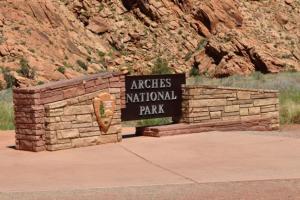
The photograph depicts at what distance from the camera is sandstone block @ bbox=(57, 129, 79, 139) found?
1283 centimetres

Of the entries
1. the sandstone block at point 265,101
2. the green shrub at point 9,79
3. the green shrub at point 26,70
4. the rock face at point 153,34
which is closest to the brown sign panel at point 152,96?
the sandstone block at point 265,101

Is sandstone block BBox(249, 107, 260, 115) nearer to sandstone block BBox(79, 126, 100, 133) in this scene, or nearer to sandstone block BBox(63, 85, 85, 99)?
sandstone block BBox(79, 126, 100, 133)

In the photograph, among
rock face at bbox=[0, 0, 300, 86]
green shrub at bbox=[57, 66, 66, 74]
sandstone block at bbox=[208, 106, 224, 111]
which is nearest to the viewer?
sandstone block at bbox=[208, 106, 224, 111]

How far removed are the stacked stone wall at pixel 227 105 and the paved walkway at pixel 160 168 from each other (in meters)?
0.96

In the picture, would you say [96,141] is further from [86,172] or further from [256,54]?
[256,54]

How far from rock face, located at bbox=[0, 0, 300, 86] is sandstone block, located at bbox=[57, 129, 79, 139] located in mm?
19218

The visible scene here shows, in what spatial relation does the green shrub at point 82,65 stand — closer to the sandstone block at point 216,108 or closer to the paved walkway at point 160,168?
the sandstone block at point 216,108

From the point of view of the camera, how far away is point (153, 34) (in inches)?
1736

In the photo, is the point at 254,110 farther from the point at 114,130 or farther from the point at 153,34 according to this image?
the point at 153,34

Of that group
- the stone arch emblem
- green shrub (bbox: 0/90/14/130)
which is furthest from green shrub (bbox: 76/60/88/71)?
the stone arch emblem

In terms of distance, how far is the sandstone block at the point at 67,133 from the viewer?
12.8 meters

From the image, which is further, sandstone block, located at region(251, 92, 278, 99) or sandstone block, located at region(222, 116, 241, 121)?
sandstone block, located at region(251, 92, 278, 99)

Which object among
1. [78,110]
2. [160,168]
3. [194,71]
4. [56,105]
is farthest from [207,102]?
[194,71]

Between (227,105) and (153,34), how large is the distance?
2865 centimetres
